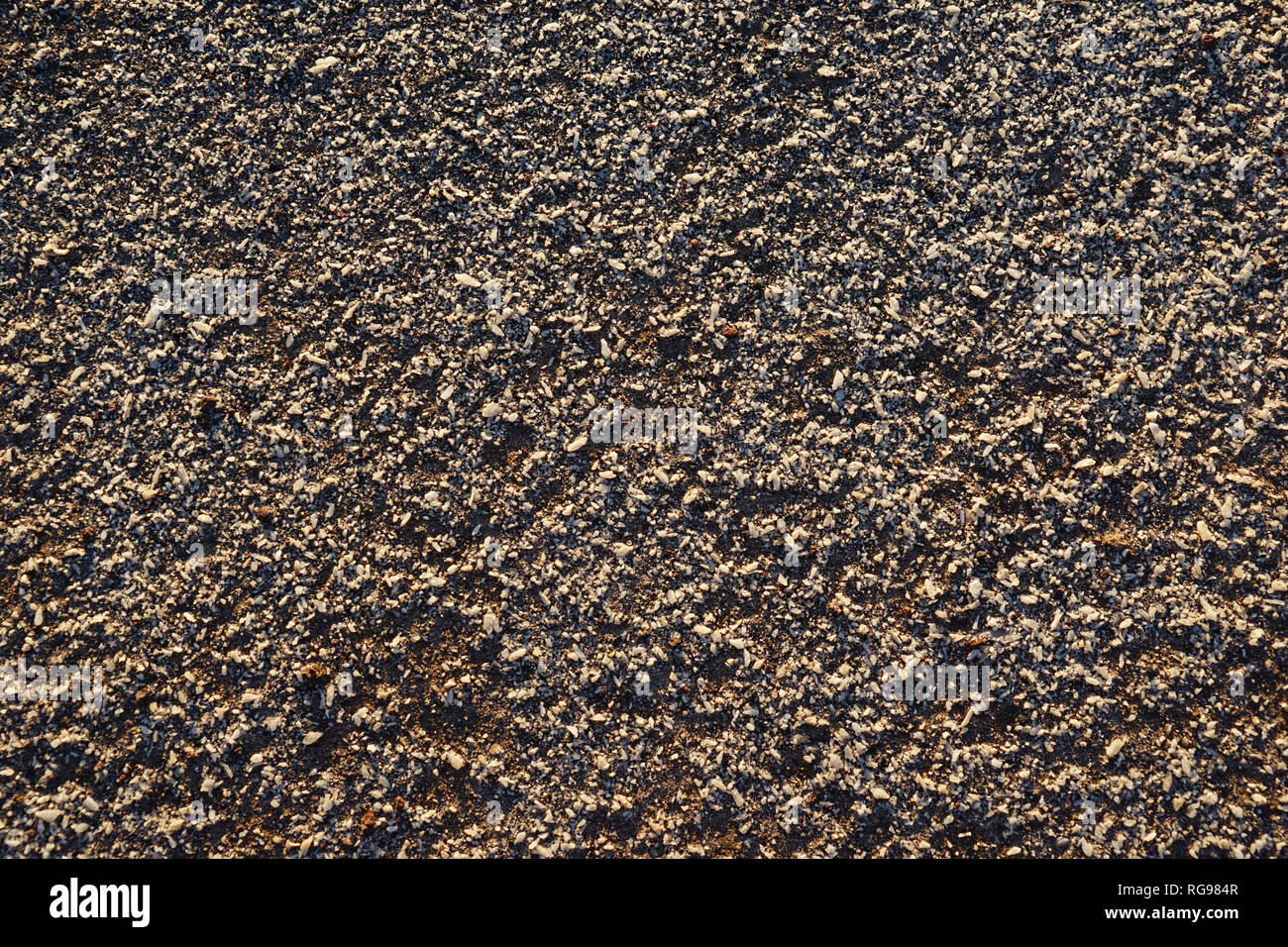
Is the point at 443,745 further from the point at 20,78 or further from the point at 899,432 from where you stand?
the point at 20,78

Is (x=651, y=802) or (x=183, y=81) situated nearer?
(x=651, y=802)

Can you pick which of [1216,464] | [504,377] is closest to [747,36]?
[504,377]

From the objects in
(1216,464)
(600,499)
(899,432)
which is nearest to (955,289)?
(899,432)

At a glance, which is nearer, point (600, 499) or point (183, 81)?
point (600, 499)

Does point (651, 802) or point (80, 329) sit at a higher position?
point (80, 329)
